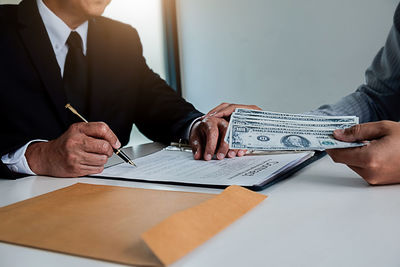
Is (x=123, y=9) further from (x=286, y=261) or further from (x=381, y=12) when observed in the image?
(x=286, y=261)

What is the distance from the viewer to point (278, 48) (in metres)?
3.35

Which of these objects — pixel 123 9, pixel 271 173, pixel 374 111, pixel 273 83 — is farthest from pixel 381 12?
pixel 271 173

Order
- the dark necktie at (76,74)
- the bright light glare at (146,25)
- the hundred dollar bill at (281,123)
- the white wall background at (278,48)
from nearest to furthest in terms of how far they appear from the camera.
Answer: the hundred dollar bill at (281,123) → the dark necktie at (76,74) → the white wall background at (278,48) → the bright light glare at (146,25)

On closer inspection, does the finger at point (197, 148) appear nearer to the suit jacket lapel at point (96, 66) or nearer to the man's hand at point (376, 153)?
the man's hand at point (376, 153)

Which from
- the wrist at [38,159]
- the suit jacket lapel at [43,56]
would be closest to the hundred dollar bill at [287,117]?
the wrist at [38,159]

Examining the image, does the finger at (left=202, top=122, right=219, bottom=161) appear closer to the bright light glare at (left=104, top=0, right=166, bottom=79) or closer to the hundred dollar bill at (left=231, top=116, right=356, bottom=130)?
the hundred dollar bill at (left=231, top=116, right=356, bottom=130)

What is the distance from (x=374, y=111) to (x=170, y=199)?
1.05m

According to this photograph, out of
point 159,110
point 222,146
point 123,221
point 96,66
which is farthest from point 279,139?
point 96,66

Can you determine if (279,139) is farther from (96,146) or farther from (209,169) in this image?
(96,146)

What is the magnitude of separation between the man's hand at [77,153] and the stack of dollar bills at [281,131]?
31 centimetres

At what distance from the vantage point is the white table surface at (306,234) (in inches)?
15.3

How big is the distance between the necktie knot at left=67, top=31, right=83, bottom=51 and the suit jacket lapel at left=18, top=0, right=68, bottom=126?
0.14 meters

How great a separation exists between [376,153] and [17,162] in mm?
809

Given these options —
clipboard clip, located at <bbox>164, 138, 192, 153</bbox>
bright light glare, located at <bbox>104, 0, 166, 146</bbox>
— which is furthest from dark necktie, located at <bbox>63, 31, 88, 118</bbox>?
bright light glare, located at <bbox>104, 0, 166, 146</bbox>
